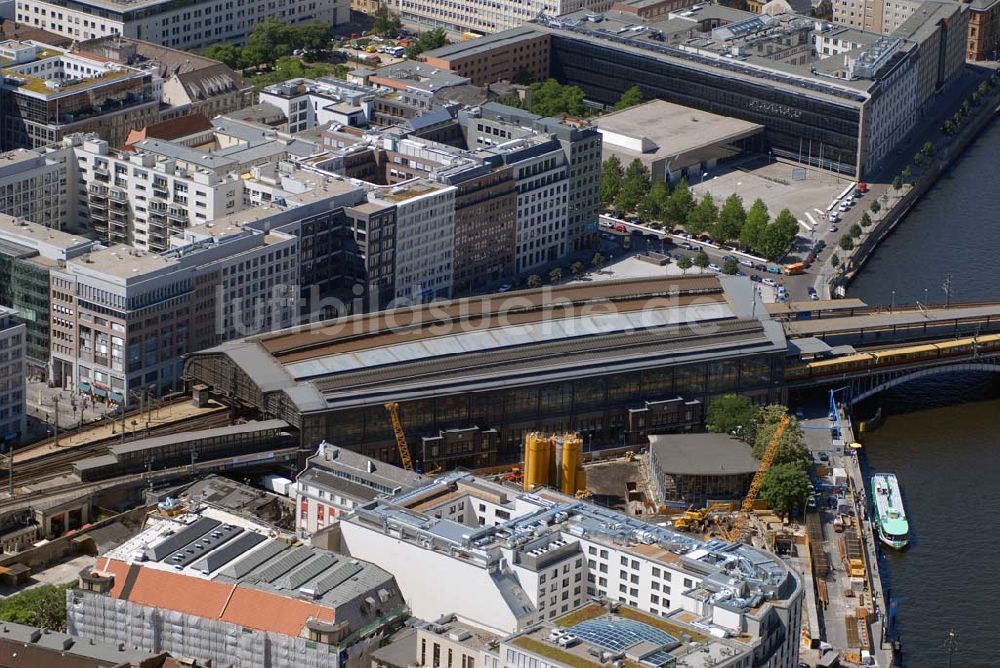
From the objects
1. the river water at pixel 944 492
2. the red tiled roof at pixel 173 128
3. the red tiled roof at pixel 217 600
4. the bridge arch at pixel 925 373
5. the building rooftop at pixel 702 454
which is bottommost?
the river water at pixel 944 492

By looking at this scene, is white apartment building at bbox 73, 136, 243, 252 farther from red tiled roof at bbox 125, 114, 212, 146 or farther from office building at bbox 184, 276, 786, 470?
office building at bbox 184, 276, 786, 470

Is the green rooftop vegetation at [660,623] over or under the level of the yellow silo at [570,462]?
over

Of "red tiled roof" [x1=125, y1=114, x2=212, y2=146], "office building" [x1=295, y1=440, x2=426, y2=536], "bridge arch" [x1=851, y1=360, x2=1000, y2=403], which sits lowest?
"bridge arch" [x1=851, y1=360, x2=1000, y2=403]

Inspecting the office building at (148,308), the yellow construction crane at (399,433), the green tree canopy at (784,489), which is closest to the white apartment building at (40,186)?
the office building at (148,308)

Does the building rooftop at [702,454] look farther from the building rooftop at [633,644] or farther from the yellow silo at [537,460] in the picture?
the building rooftop at [633,644]

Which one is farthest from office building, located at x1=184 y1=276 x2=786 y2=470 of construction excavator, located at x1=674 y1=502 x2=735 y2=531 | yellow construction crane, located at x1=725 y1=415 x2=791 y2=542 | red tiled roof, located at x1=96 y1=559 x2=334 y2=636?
red tiled roof, located at x1=96 y1=559 x2=334 y2=636

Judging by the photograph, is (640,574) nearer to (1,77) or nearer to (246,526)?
(246,526)
